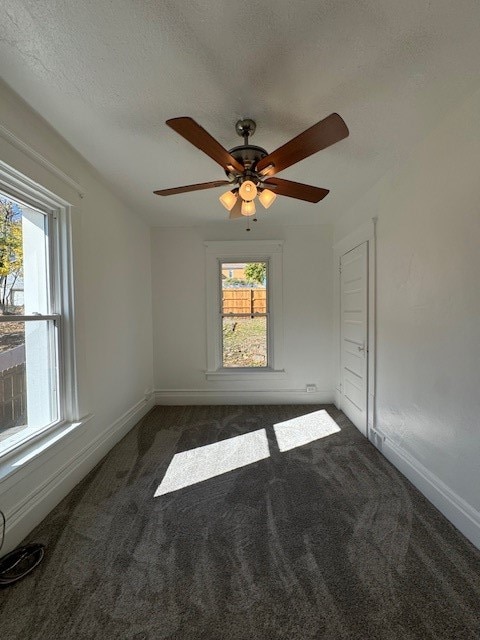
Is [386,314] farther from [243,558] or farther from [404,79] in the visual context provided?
[243,558]

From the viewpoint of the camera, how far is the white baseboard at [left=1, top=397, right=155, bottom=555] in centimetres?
154

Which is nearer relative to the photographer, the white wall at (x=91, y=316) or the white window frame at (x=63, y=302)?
the white wall at (x=91, y=316)

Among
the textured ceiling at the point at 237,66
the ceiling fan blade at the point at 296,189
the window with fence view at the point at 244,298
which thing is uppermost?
the textured ceiling at the point at 237,66

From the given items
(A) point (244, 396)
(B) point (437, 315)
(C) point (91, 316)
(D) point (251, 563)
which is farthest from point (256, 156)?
(A) point (244, 396)

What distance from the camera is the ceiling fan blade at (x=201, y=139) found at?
4.17 feet

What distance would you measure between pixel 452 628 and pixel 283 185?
229 cm

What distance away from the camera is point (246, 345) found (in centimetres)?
402

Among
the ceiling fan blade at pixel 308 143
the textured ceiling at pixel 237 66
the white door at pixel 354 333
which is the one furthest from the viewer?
the white door at pixel 354 333

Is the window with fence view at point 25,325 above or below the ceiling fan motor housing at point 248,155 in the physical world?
below

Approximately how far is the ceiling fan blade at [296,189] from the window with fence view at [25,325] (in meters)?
1.58

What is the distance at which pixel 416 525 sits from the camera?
1.65 meters

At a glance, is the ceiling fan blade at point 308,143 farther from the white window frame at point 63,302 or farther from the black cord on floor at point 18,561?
the black cord on floor at point 18,561

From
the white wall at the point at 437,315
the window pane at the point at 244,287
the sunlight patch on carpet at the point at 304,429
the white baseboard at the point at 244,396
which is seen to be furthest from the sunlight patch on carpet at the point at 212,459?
the window pane at the point at 244,287

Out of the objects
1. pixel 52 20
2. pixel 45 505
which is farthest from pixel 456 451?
pixel 52 20
